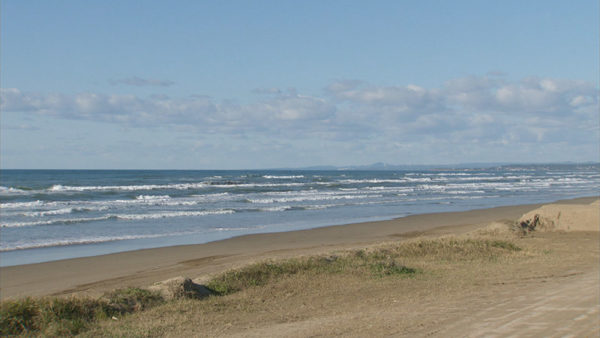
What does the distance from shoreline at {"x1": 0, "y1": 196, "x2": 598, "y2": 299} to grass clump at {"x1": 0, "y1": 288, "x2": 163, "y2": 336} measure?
1.87m

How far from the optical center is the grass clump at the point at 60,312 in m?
6.85

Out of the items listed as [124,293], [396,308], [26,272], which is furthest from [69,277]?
A: [396,308]

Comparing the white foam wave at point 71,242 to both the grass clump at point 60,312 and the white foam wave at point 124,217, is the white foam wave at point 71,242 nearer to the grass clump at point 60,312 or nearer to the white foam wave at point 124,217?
the white foam wave at point 124,217

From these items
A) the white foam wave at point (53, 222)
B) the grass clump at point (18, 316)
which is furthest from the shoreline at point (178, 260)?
the white foam wave at point (53, 222)

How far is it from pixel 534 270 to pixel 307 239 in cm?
946

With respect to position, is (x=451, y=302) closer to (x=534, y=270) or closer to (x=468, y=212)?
(x=534, y=270)

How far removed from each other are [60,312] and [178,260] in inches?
295

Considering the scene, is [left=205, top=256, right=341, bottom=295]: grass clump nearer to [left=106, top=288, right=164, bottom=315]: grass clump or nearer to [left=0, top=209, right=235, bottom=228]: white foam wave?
[left=106, top=288, right=164, bottom=315]: grass clump

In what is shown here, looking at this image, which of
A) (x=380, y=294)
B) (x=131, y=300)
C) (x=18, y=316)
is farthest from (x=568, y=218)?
(x=18, y=316)

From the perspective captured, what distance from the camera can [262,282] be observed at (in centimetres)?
984

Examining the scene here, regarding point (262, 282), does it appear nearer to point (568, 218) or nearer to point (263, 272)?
point (263, 272)

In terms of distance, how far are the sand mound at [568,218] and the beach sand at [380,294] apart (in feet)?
5.11

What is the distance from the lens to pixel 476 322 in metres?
6.95

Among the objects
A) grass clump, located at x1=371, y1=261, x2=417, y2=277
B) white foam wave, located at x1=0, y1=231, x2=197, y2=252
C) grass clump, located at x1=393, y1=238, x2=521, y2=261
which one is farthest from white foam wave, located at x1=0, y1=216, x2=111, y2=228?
grass clump, located at x1=371, y1=261, x2=417, y2=277
